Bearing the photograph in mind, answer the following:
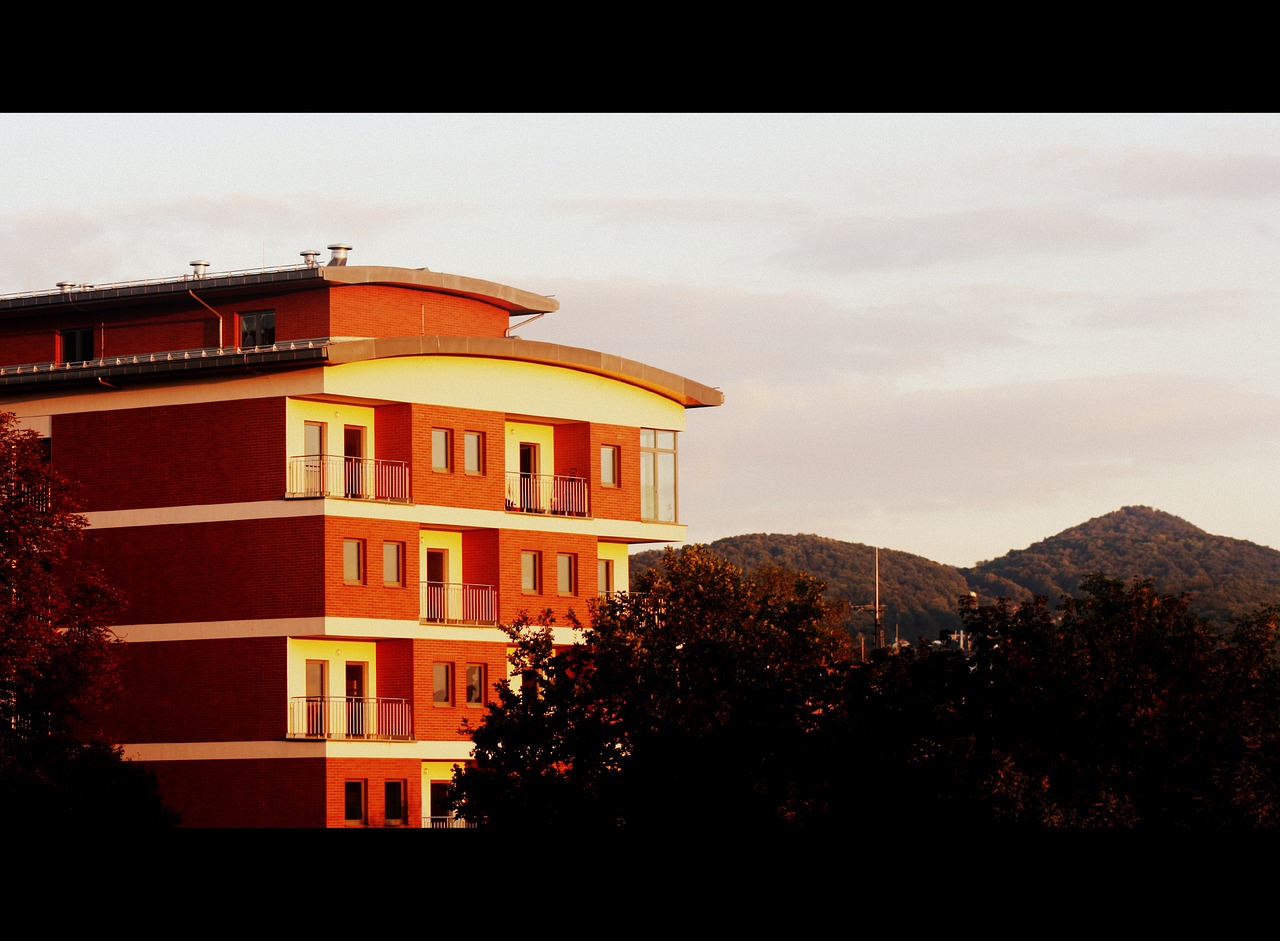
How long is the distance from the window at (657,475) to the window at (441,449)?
7999 mm

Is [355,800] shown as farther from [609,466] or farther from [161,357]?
[609,466]

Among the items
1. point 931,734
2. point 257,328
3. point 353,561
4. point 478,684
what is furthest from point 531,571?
point 931,734

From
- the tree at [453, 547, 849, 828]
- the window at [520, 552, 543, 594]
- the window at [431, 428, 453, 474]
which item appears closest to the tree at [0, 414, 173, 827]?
the window at [431, 428, 453, 474]

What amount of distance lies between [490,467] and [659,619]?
17.4 metres

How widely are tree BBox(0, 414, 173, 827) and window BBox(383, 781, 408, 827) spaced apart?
7.46 meters

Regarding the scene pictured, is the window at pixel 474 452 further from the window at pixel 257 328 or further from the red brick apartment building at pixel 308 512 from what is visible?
the window at pixel 257 328

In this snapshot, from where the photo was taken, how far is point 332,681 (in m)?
50.3

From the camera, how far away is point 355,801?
4950cm

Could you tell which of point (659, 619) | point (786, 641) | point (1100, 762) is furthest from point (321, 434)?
point (1100, 762)

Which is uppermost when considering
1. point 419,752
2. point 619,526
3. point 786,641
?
point 619,526

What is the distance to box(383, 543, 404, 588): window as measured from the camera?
51344 millimetres

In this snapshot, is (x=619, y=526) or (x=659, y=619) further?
(x=619, y=526)
